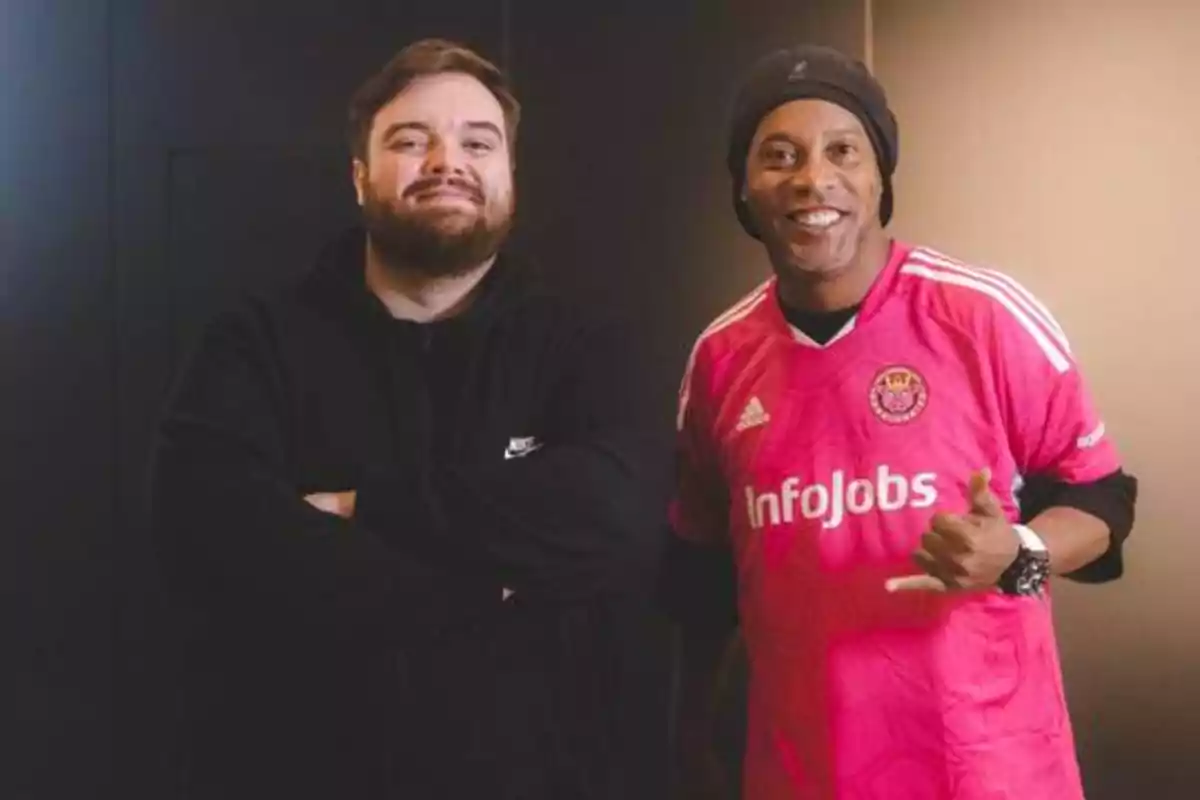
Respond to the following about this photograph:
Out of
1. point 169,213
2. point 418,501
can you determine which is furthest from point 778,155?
point 169,213

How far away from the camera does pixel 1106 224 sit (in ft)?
4.11

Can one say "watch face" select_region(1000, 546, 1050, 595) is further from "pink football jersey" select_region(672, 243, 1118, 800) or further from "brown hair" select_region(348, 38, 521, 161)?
"brown hair" select_region(348, 38, 521, 161)

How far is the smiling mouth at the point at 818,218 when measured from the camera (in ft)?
3.93

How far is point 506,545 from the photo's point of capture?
3.74 ft

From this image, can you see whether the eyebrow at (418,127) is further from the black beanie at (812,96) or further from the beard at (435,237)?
the black beanie at (812,96)

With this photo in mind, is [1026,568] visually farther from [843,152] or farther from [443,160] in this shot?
[443,160]

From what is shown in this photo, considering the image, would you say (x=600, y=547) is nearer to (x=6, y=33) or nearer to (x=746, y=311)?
(x=746, y=311)

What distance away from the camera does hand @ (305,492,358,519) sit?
1.17 m

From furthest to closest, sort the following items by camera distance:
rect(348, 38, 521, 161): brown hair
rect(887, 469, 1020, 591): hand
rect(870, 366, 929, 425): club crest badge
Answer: rect(348, 38, 521, 161): brown hair
rect(870, 366, 929, 425): club crest badge
rect(887, 469, 1020, 591): hand

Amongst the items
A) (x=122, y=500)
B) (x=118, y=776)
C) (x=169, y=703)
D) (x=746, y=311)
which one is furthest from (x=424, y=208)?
(x=118, y=776)

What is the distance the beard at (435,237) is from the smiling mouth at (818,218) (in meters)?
0.29

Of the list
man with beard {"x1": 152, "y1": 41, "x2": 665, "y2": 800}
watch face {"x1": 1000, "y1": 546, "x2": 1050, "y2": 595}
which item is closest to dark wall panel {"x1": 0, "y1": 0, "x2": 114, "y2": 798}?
man with beard {"x1": 152, "y1": 41, "x2": 665, "y2": 800}

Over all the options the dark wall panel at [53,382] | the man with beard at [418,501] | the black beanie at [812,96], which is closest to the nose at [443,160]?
the man with beard at [418,501]

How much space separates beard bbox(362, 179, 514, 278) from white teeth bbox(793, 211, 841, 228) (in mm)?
290
